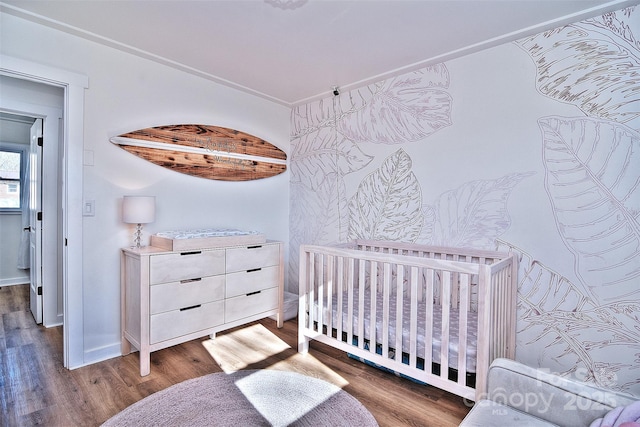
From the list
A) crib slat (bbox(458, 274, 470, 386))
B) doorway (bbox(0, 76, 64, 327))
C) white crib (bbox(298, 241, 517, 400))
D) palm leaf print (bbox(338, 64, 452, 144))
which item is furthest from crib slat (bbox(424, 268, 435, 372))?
doorway (bbox(0, 76, 64, 327))

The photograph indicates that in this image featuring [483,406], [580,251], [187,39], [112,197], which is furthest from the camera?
[112,197]

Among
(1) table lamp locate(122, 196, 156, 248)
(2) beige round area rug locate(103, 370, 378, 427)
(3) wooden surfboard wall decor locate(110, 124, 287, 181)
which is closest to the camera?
(2) beige round area rug locate(103, 370, 378, 427)

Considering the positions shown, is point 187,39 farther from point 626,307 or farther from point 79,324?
point 626,307

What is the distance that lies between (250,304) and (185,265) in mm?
713

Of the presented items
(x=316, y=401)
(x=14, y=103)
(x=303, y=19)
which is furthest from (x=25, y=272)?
(x=303, y=19)

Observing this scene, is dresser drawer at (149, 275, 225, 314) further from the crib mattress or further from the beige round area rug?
the crib mattress

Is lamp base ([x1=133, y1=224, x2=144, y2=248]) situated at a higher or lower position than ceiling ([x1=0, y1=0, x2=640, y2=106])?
lower

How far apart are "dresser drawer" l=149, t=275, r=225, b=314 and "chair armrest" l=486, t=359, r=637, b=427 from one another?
1.96 meters

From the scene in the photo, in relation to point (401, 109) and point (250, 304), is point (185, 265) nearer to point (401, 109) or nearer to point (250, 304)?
point (250, 304)

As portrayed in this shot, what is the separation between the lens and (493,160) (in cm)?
226

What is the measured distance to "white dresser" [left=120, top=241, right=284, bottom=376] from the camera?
2186 mm

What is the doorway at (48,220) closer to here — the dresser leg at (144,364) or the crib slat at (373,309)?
the dresser leg at (144,364)

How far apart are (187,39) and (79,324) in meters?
2.16

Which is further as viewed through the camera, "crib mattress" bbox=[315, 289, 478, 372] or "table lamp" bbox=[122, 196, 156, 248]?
"table lamp" bbox=[122, 196, 156, 248]
